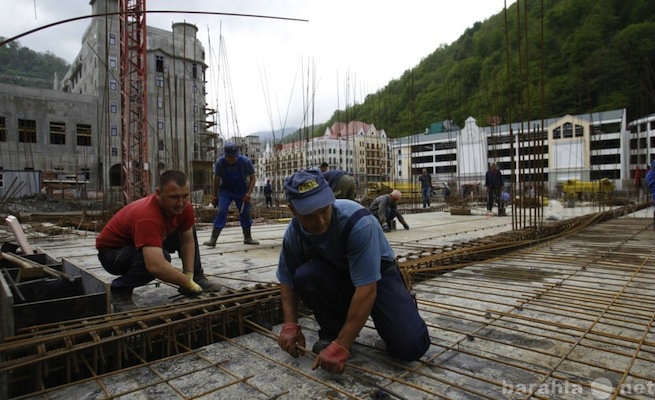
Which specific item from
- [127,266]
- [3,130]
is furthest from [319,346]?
[3,130]

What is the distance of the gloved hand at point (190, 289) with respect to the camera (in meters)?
2.21

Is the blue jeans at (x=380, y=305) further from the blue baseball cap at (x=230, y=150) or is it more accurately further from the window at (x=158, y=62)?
the window at (x=158, y=62)

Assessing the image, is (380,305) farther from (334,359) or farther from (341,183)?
(341,183)

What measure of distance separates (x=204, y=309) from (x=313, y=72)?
38.6 feet

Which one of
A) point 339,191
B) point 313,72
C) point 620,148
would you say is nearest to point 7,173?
point 313,72

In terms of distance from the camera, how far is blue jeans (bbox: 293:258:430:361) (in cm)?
146

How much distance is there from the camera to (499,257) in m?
3.68

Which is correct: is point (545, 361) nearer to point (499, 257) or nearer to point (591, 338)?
point (591, 338)

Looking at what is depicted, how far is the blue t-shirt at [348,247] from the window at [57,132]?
2779 cm

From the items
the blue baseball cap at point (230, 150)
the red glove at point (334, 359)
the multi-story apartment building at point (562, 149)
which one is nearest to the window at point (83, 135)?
the multi-story apartment building at point (562, 149)

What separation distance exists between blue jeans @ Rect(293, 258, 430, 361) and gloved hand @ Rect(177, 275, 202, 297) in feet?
2.95

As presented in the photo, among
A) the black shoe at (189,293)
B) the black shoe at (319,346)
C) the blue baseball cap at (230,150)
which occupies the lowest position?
the black shoe at (319,346)

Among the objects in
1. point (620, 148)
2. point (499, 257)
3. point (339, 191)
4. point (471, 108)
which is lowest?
point (499, 257)

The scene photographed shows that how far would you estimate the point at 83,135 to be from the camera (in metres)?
24.8
